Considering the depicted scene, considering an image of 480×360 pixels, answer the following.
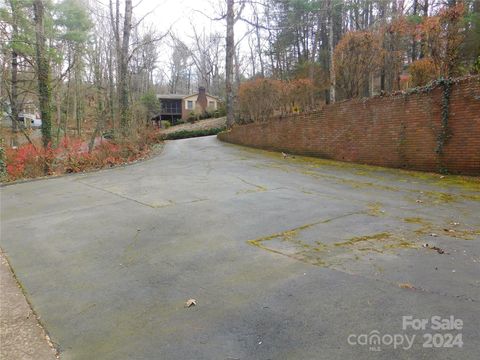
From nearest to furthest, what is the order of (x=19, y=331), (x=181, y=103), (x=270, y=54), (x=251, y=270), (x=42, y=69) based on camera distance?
1. (x=19, y=331)
2. (x=251, y=270)
3. (x=42, y=69)
4. (x=270, y=54)
5. (x=181, y=103)

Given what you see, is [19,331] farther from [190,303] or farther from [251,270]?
[251,270]

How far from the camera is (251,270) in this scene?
4.10 meters

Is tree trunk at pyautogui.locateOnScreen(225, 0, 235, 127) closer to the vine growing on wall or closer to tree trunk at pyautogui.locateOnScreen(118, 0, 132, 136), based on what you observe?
tree trunk at pyautogui.locateOnScreen(118, 0, 132, 136)

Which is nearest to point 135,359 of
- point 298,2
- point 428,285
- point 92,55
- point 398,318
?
point 398,318

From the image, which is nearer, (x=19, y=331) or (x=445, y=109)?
(x=19, y=331)

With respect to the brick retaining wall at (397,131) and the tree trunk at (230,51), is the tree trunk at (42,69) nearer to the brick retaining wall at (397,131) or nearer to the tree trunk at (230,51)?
the tree trunk at (230,51)

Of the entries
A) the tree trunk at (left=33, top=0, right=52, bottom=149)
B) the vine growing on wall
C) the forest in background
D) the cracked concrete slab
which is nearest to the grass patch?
the forest in background

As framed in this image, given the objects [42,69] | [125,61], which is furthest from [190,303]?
[125,61]

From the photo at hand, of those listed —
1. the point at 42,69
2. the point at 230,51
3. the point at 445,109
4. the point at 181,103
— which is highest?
the point at 230,51

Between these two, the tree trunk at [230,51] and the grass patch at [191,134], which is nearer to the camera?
the tree trunk at [230,51]

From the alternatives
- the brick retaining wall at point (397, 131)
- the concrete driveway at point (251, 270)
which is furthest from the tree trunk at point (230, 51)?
the concrete driveway at point (251, 270)

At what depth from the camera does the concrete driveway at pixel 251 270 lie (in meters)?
2.86

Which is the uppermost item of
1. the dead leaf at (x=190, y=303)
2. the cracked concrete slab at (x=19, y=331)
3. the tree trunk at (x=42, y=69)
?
the tree trunk at (x=42, y=69)

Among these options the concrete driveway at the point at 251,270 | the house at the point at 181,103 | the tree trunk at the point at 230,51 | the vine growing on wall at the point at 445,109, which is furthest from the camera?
the house at the point at 181,103
